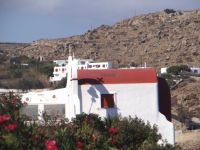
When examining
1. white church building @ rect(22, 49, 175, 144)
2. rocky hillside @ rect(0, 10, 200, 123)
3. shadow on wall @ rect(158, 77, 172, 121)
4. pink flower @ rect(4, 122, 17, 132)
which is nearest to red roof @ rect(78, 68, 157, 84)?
white church building @ rect(22, 49, 175, 144)

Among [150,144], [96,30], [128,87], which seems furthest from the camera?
[96,30]

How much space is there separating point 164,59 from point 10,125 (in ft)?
342

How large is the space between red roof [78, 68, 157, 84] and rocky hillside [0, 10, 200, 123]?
245 feet

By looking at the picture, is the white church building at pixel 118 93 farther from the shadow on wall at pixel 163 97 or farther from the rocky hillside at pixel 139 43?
the rocky hillside at pixel 139 43

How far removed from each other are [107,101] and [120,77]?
1.20 meters

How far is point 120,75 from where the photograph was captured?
30.3 m

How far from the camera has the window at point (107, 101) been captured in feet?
99.1

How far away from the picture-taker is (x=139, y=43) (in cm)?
12469

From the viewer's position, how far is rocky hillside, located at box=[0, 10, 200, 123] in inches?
4572

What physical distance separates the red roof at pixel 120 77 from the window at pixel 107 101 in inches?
24.2

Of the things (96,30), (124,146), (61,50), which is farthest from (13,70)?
(124,146)

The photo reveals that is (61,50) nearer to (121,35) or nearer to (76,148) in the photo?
(121,35)

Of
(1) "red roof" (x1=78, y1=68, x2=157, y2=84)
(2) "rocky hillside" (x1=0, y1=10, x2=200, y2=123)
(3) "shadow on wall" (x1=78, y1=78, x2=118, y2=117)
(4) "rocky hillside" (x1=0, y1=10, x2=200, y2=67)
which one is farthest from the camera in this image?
(4) "rocky hillside" (x1=0, y1=10, x2=200, y2=67)

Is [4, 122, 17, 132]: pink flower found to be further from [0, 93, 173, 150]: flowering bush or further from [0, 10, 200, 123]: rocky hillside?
[0, 10, 200, 123]: rocky hillside
